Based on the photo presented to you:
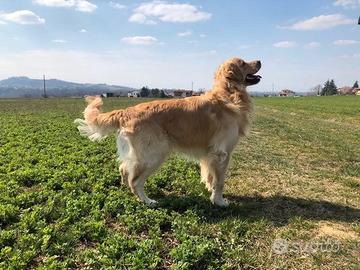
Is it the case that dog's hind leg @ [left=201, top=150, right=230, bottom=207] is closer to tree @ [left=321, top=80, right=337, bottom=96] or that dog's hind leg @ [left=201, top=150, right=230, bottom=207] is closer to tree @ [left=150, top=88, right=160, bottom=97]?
tree @ [left=150, top=88, right=160, bottom=97]

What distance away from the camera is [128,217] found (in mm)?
4988

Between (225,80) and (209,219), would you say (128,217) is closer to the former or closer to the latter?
(209,219)

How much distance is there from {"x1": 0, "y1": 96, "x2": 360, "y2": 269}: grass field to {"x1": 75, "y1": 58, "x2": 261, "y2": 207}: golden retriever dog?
49 cm

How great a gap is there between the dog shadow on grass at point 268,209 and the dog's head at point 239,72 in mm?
1912

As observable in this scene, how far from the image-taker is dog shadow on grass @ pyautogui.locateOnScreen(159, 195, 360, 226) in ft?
17.3

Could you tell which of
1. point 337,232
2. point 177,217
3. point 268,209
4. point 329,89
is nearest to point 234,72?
point 268,209

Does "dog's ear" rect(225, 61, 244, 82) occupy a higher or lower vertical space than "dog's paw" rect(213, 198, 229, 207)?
higher

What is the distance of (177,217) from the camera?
507cm

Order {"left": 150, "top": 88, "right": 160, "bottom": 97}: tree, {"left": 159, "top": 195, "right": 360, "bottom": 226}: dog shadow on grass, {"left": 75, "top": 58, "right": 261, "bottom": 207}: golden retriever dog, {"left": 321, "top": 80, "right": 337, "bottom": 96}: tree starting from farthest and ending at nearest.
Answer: {"left": 321, "top": 80, "right": 337, "bottom": 96}: tree → {"left": 150, "top": 88, "right": 160, "bottom": 97}: tree → {"left": 75, "top": 58, "right": 261, "bottom": 207}: golden retriever dog → {"left": 159, "top": 195, "right": 360, "bottom": 226}: dog shadow on grass

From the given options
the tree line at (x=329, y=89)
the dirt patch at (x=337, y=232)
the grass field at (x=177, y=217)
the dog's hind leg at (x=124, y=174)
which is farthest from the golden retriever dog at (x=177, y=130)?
the tree line at (x=329, y=89)

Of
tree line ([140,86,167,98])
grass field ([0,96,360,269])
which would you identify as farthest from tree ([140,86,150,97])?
grass field ([0,96,360,269])

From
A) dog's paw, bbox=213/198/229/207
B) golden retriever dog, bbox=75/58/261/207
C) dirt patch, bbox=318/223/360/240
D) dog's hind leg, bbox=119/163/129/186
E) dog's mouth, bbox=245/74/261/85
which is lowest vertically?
dirt patch, bbox=318/223/360/240

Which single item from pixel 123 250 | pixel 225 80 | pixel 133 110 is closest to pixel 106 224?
pixel 123 250

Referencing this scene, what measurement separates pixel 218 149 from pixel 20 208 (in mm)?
2955
